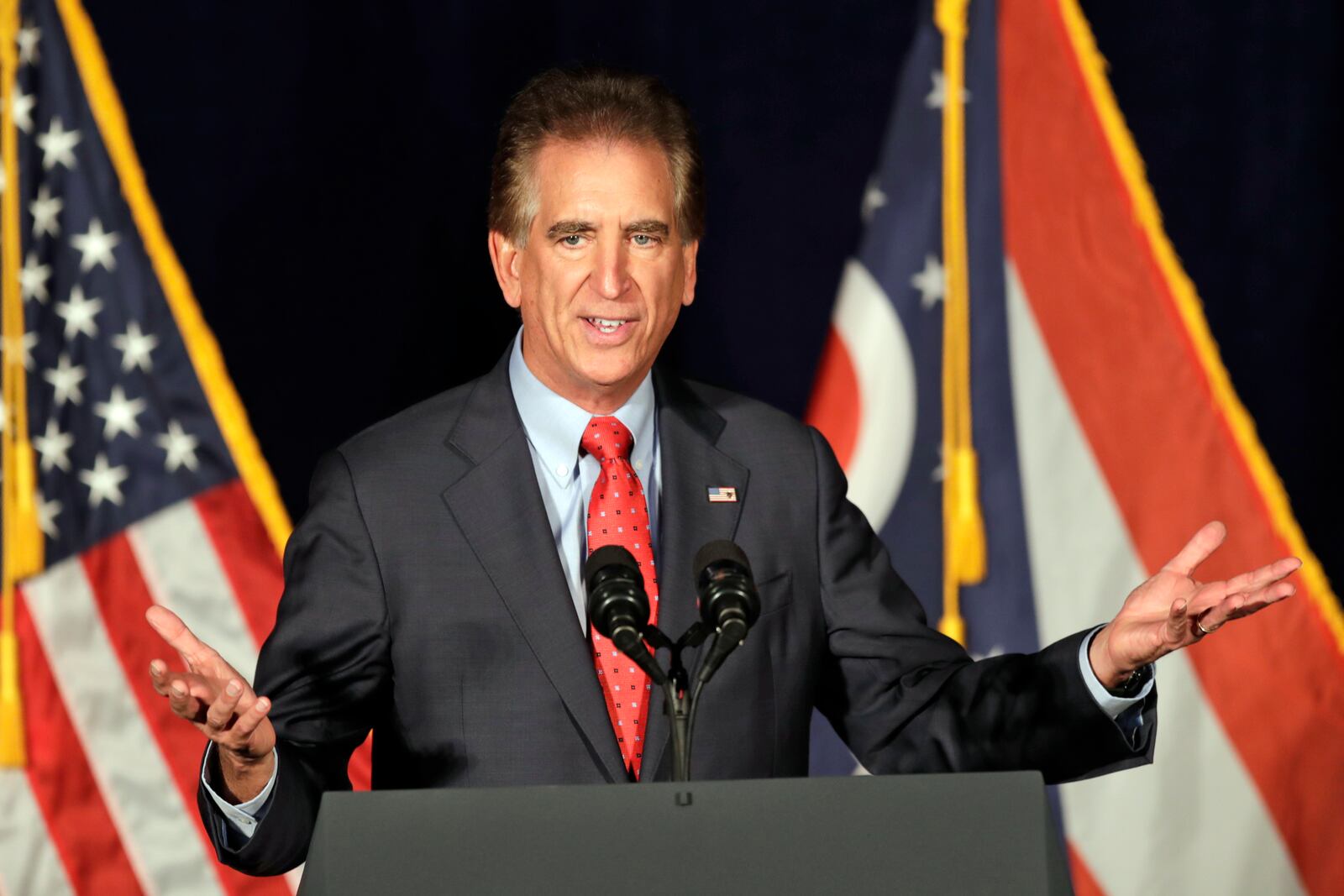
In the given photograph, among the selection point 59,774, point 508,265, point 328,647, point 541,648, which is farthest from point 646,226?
point 59,774

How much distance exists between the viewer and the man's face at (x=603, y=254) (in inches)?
83.4

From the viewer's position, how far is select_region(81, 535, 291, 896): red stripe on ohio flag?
3.26 meters

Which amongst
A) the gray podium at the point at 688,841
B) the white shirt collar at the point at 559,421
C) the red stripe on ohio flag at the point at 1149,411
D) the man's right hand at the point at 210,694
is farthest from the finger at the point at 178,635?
the red stripe on ohio flag at the point at 1149,411

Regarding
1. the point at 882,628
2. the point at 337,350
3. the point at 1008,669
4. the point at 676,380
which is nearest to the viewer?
the point at 1008,669

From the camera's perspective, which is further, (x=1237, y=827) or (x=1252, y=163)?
(x=1252, y=163)

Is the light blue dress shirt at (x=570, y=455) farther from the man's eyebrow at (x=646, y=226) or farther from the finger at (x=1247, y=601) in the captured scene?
the finger at (x=1247, y=601)

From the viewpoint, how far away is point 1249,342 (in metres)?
3.71

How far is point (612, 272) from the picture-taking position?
6.90 feet

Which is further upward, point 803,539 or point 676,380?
point 676,380

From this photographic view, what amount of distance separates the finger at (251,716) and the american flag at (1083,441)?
204 cm

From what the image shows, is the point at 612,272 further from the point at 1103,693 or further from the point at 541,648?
the point at 1103,693

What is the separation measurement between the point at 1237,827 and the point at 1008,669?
1.69 meters

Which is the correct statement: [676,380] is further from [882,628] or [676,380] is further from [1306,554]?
[1306,554]

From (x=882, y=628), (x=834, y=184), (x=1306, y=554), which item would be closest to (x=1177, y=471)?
(x=1306, y=554)
